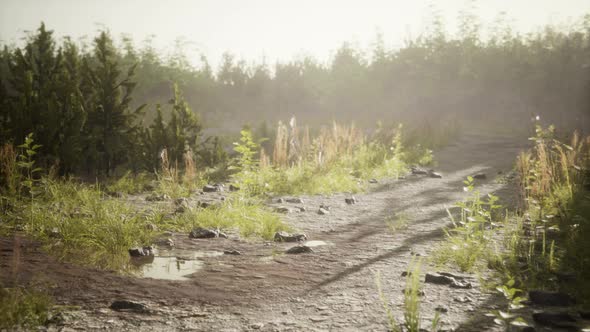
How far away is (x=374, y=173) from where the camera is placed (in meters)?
10.1

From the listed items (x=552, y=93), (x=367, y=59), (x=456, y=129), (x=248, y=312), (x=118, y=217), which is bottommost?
(x=248, y=312)

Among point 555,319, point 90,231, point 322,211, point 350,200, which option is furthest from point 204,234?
point 555,319

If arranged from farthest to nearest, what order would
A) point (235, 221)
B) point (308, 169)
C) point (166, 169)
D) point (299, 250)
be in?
1. point (308, 169)
2. point (166, 169)
3. point (235, 221)
4. point (299, 250)

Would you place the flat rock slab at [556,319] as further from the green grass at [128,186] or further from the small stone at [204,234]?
the green grass at [128,186]

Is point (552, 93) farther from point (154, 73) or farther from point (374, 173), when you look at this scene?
point (154, 73)

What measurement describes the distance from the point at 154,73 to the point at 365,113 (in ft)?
38.2

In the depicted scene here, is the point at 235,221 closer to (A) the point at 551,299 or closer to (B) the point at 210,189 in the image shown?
(B) the point at 210,189

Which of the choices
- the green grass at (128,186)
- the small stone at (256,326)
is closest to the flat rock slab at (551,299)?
the small stone at (256,326)

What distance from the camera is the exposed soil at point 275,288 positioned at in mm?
3027

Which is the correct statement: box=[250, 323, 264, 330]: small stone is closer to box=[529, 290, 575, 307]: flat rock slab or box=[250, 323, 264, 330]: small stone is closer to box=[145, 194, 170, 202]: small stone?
box=[529, 290, 575, 307]: flat rock slab

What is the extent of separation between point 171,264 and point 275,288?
3.80ft

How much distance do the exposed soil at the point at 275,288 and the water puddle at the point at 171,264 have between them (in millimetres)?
108

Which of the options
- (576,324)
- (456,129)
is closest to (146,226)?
(576,324)

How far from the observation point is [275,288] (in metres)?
3.71
